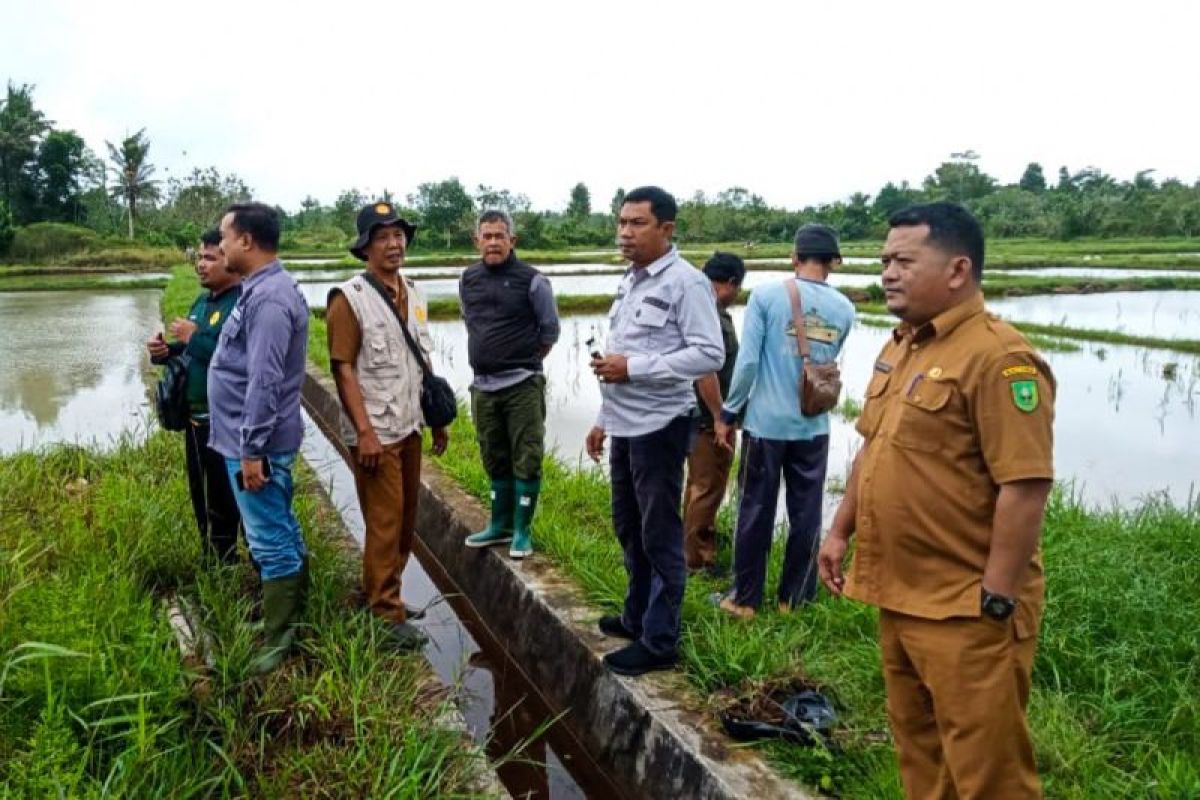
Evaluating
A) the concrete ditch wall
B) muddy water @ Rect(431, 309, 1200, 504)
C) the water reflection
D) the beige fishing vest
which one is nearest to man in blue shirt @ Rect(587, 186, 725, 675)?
the concrete ditch wall

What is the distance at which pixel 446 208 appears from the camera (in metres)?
44.8

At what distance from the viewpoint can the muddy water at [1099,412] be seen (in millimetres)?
7188

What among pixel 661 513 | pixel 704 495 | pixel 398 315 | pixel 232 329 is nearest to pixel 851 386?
pixel 704 495

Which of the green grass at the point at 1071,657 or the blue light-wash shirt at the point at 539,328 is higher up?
the blue light-wash shirt at the point at 539,328

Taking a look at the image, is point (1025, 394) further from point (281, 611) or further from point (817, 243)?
point (281, 611)

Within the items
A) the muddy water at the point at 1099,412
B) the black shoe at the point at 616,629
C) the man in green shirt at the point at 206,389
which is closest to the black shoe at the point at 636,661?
the black shoe at the point at 616,629

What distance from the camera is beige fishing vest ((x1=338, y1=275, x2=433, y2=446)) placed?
Result: 356 centimetres

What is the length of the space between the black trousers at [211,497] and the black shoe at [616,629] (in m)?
1.77

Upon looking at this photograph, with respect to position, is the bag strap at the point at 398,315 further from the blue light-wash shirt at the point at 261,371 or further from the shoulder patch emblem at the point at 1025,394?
the shoulder patch emblem at the point at 1025,394

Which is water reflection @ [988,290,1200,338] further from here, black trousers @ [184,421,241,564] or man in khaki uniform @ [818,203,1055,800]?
black trousers @ [184,421,241,564]

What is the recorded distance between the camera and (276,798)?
2414 mm

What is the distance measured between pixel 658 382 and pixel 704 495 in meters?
1.60

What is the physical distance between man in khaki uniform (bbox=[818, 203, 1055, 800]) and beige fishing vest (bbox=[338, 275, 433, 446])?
2184 mm

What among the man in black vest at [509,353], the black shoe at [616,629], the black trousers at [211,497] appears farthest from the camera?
the man in black vest at [509,353]
